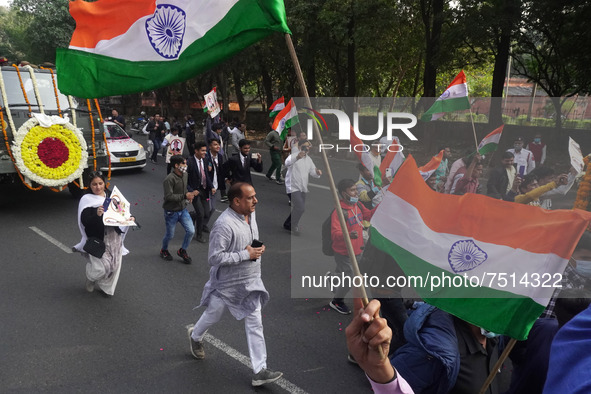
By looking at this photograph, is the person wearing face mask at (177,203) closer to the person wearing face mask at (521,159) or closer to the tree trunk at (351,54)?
the person wearing face mask at (521,159)

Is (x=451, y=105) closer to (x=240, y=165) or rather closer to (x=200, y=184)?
(x=240, y=165)

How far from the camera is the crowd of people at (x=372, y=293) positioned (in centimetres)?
146

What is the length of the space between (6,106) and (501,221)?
8.92 metres

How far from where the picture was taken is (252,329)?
3879 mm

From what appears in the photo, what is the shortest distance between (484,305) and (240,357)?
8.67 feet

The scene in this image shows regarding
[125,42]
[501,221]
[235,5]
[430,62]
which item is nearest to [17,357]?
[125,42]

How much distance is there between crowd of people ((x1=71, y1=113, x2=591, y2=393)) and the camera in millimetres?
1458

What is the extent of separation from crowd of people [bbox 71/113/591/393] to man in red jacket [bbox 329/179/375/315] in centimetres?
1

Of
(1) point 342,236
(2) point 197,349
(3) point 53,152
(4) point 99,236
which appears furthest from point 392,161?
(3) point 53,152

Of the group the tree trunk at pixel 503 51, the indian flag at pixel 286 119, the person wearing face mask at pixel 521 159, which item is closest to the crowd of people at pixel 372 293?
the person wearing face mask at pixel 521 159

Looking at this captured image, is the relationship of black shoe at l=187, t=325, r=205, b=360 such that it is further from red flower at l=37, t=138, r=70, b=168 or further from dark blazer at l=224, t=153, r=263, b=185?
red flower at l=37, t=138, r=70, b=168

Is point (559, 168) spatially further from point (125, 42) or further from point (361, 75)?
point (361, 75)

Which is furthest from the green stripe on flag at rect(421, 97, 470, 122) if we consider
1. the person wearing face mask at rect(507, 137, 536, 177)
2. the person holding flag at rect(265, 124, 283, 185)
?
the person holding flag at rect(265, 124, 283, 185)

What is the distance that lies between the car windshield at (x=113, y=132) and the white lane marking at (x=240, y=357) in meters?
11.4
